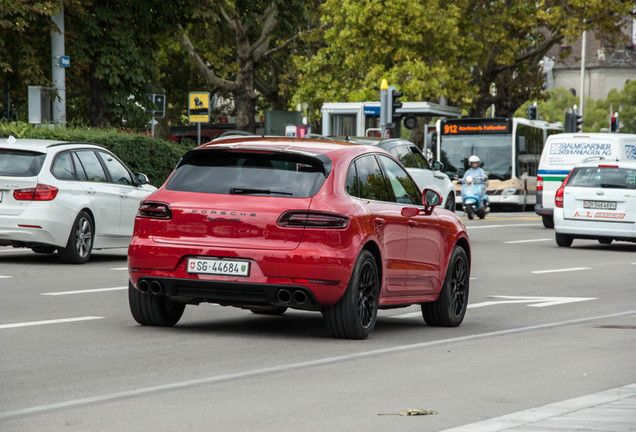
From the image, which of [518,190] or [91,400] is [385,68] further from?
Answer: [91,400]

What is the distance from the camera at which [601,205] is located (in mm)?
23734

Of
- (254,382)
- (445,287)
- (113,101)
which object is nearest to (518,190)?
(113,101)

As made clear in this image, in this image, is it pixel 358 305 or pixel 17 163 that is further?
pixel 17 163

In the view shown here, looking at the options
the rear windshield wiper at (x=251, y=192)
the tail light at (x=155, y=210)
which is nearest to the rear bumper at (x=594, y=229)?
the rear windshield wiper at (x=251, y=192)

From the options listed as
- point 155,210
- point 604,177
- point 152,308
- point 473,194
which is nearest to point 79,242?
point 152,308

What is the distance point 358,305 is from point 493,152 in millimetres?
34112

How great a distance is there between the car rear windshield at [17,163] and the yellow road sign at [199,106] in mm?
19986

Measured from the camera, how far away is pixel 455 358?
358 inches

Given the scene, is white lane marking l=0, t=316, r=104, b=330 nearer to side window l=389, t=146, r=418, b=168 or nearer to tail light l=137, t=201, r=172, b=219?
tail light l=137, t=201, r=172, b=219

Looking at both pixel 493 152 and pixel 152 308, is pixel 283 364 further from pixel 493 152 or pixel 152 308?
pixel 493 152

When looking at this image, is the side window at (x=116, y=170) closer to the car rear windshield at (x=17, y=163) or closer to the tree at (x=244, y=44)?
the car rear windshield at (x=17, y=163)

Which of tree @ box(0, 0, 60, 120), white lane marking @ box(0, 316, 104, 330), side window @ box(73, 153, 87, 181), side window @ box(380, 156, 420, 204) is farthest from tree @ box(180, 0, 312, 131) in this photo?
white lane marking @ box(0, 316, 104, 330)

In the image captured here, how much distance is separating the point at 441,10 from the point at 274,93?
12.3m

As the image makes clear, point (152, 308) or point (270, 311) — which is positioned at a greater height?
point (152, 308)
